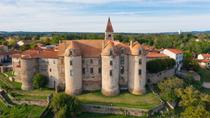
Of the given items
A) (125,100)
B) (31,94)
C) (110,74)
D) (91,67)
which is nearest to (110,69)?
(110,74)

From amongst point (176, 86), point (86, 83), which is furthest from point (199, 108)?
point (86, 83)

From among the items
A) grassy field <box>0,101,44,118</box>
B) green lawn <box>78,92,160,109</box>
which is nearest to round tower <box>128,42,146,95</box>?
green lawn <box>78,92,160,109</box>

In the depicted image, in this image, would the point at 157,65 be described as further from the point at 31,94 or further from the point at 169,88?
the point at 31,94

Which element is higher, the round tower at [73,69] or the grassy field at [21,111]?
the round tower at [73,69]

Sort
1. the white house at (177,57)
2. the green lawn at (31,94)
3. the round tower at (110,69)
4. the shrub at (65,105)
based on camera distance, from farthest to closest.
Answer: the white house at (177,57)
the round tower at (110,69)
the green lawn at (31,94)
the shrub at (65,105)

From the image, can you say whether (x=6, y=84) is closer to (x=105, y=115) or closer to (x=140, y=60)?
A: (x=105, y=115)

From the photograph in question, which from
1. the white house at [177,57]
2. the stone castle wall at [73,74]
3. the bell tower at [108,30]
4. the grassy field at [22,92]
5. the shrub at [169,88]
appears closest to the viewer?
the shrub at [169,88]

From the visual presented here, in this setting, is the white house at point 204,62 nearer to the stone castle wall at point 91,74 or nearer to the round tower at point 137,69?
the round tower at point 137,69

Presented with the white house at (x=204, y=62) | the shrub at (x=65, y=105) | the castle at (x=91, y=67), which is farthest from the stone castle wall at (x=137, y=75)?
the white house at (x=204, y=62)
